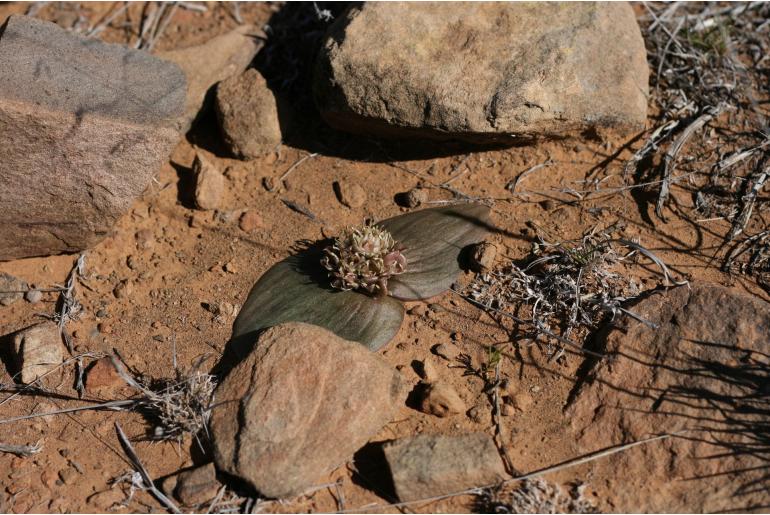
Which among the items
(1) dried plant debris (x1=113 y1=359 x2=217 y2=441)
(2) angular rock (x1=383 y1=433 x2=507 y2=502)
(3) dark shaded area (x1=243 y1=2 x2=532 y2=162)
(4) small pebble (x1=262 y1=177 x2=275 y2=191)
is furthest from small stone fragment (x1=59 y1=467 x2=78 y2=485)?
(3) dark shaded area (x1=243 y1=2 x2=532 y2=162)

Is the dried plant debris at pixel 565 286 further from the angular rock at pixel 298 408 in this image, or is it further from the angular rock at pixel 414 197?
the angular rock at pixel 298 408

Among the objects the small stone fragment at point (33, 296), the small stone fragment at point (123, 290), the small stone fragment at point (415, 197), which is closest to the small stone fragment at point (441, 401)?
the small stone fragment at point (415, 197)

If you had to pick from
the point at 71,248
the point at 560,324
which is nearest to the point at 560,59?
the point at 560,324

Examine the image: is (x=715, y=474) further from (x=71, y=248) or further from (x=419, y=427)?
(x=71, y=248)

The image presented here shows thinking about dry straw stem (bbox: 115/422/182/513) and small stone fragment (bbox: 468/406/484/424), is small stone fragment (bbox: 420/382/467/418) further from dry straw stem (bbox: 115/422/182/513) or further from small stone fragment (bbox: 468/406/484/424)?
dry straw stem (bbox: 115/422/182/513)

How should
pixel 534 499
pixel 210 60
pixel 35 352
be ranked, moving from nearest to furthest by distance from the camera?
pixel 534 499 → pixel 35 352 → pixel 210 60

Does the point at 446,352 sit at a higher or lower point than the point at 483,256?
lower

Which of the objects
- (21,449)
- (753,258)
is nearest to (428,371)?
(753,258)

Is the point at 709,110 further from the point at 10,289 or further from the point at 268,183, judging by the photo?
the point at 10,289
